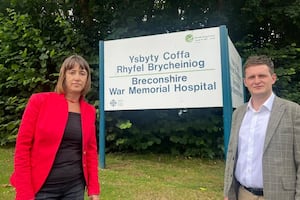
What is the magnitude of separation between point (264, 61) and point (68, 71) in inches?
54.0

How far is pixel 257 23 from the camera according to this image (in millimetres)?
10836

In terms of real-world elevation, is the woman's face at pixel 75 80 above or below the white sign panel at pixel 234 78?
below

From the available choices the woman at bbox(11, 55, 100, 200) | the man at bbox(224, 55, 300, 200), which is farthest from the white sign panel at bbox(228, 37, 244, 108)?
the woman at bbox(11, 55, 100, 200)

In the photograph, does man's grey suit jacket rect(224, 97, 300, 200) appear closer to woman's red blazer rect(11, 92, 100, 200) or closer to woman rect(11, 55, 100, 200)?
woman rect(11, 55, 100, 200)

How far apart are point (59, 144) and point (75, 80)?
0.48 meters

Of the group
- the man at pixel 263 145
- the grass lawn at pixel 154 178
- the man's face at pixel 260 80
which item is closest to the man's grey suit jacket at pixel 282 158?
the man at pixel 263 145

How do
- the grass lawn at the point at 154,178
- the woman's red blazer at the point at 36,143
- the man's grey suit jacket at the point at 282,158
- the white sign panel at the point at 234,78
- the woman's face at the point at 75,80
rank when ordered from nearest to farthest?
the man's grey suit jacket at the point at 282,158, the woman's red blazer at the point at 36,143, the woman's face at the point at 75,80, the grass lawn at the point at 154,178, the white sign panel at the point at 234,78

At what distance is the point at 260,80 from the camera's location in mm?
2543

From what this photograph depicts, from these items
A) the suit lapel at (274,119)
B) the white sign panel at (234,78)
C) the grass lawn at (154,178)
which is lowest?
the grass lawn at (154,178)

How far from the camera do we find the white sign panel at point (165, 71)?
6.23 m

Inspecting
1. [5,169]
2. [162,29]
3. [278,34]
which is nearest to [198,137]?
[162,29]

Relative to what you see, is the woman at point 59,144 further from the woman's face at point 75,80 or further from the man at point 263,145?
the man at point 263,145

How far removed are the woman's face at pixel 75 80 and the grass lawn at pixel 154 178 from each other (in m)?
2.69

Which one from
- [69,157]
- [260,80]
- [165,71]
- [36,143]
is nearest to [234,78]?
[165,71]
